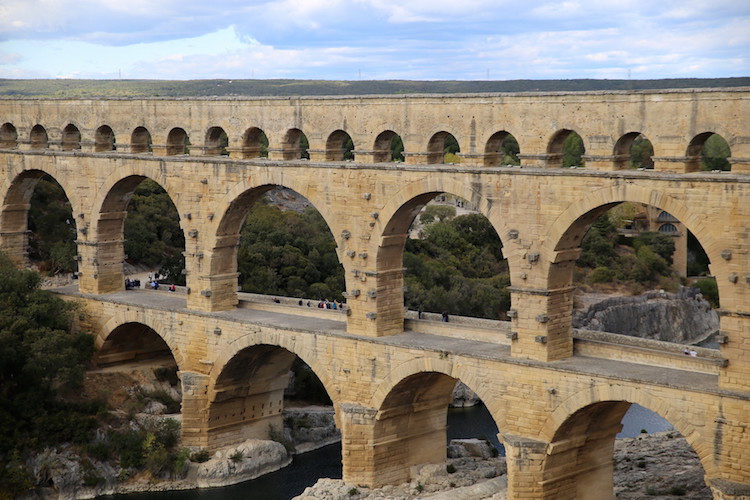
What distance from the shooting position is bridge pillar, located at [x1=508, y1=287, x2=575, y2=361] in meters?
24.6

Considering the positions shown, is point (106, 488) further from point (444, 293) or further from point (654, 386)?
point (444, 293)

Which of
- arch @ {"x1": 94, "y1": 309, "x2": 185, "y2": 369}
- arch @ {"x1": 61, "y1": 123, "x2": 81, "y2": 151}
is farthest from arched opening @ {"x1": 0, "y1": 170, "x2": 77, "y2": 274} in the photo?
arch @ {"x1": 94, "y1": 309, "x2": 185, "y2": 369}

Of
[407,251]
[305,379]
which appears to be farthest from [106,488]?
[407,251]

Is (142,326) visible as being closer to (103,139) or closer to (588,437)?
(103,139)

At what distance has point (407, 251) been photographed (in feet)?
166

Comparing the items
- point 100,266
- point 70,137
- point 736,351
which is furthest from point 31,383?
point 736,351

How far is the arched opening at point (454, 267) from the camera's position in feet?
147

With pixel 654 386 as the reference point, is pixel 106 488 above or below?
below

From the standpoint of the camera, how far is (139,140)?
34.3 meters

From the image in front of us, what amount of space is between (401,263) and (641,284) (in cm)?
3102

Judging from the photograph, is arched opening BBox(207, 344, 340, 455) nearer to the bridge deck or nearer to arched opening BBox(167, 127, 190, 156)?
the bridge deck

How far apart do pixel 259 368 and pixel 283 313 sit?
182 cm

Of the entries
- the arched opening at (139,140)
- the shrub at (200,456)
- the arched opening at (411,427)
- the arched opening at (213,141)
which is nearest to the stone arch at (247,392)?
the shrub at (200,456)

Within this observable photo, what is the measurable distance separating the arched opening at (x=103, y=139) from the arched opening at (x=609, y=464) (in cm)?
1707
